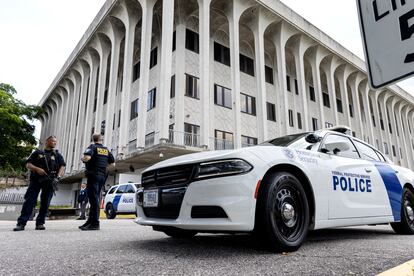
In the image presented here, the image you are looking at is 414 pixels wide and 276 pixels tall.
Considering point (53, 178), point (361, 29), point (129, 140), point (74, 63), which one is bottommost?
point (53, 178)

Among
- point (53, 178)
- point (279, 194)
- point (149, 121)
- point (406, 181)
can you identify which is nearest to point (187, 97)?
point (149, 121)

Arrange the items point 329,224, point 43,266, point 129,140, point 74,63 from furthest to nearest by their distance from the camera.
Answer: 1. point 74,63
2. point 129,140
3. point 329,224
4. point 43,266

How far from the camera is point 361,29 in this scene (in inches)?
74.9

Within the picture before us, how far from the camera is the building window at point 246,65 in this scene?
76.6ft

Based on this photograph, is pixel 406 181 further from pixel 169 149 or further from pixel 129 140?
pixel 129 140

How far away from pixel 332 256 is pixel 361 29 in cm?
180

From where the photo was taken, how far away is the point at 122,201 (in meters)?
13.2

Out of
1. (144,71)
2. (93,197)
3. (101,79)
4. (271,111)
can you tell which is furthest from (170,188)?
(101,79)

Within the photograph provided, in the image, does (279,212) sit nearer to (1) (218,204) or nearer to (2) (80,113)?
(1) (218,204)

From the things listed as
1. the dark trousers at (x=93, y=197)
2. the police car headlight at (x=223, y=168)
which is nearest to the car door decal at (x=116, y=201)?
the dark trousers at (x=93, y=197)

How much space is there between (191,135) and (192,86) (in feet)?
11.2

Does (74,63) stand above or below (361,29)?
above

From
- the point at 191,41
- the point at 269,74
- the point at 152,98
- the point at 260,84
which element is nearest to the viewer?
the point at 260,84

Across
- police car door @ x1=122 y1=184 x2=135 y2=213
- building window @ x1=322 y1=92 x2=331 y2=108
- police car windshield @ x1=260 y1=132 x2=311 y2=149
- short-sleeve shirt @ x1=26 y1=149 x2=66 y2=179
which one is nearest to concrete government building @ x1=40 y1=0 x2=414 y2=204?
building window @ x1=322 y1=92 x2=331 y2=108
